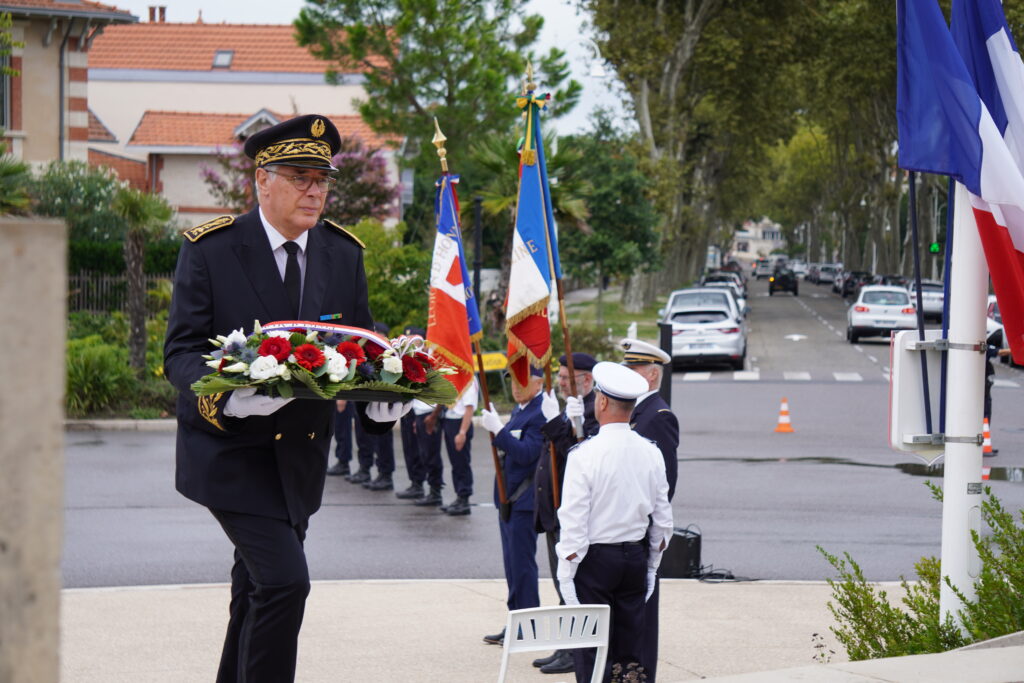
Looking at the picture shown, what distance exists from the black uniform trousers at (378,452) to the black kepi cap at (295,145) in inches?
403

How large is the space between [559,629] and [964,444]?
2.52m

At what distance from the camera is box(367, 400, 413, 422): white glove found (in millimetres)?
4887

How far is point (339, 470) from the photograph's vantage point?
1630cm

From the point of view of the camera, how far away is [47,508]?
2.23m

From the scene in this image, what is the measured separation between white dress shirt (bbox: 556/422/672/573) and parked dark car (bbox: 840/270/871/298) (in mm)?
68234

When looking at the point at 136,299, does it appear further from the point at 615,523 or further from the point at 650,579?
the point at 615,523

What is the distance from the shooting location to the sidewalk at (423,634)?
7.54m

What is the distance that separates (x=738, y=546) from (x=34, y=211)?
24669 millimetres

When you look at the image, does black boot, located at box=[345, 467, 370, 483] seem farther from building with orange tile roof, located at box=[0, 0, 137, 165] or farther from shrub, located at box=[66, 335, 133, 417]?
building with orange tile roof, located at box=[0, 0, 137, 165]

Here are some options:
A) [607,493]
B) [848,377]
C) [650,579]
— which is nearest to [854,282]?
[848,377]

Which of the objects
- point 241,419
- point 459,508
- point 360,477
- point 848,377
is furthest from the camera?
point 848,377

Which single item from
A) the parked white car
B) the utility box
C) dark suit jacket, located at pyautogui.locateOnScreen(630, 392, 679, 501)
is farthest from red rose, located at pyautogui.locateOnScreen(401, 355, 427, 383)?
the parked white car

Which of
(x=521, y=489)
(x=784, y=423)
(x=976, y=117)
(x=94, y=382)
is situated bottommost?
(x=784, y=423)

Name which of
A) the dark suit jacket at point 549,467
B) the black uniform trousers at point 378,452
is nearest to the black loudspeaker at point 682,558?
the dark suit jacket at point 549,467
